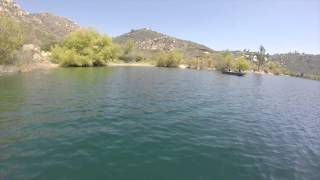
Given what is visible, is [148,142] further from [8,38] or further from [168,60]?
[168,60]

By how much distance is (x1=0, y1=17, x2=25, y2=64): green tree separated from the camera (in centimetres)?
6906

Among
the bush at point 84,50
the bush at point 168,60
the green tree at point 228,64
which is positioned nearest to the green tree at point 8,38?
the bush at point 84,50

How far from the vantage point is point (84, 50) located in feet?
408

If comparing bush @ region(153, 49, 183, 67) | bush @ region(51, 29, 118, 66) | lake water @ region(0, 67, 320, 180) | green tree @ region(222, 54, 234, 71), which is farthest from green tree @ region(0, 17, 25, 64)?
green tree @ region(222, 54, 234, 71)

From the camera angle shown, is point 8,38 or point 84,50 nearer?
point 8,38

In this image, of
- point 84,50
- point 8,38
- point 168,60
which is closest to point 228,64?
point 168,60

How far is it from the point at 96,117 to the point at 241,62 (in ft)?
575

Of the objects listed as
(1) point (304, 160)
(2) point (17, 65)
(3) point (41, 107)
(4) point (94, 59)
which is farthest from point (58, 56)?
(1) point (304, 160)

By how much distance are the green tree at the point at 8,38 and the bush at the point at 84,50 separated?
4334 centimetres

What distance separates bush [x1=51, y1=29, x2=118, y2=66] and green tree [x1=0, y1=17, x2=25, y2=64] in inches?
1706

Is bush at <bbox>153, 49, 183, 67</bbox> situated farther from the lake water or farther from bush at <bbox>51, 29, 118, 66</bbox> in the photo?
the lake water

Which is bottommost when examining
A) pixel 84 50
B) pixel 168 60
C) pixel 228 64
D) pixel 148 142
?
pixel 148 142

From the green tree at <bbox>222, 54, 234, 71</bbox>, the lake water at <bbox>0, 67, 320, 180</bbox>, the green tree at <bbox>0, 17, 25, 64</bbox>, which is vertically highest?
the green tree at <bbox>0, 17, 25, 64</bbox>

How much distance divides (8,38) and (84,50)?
2182 inches
